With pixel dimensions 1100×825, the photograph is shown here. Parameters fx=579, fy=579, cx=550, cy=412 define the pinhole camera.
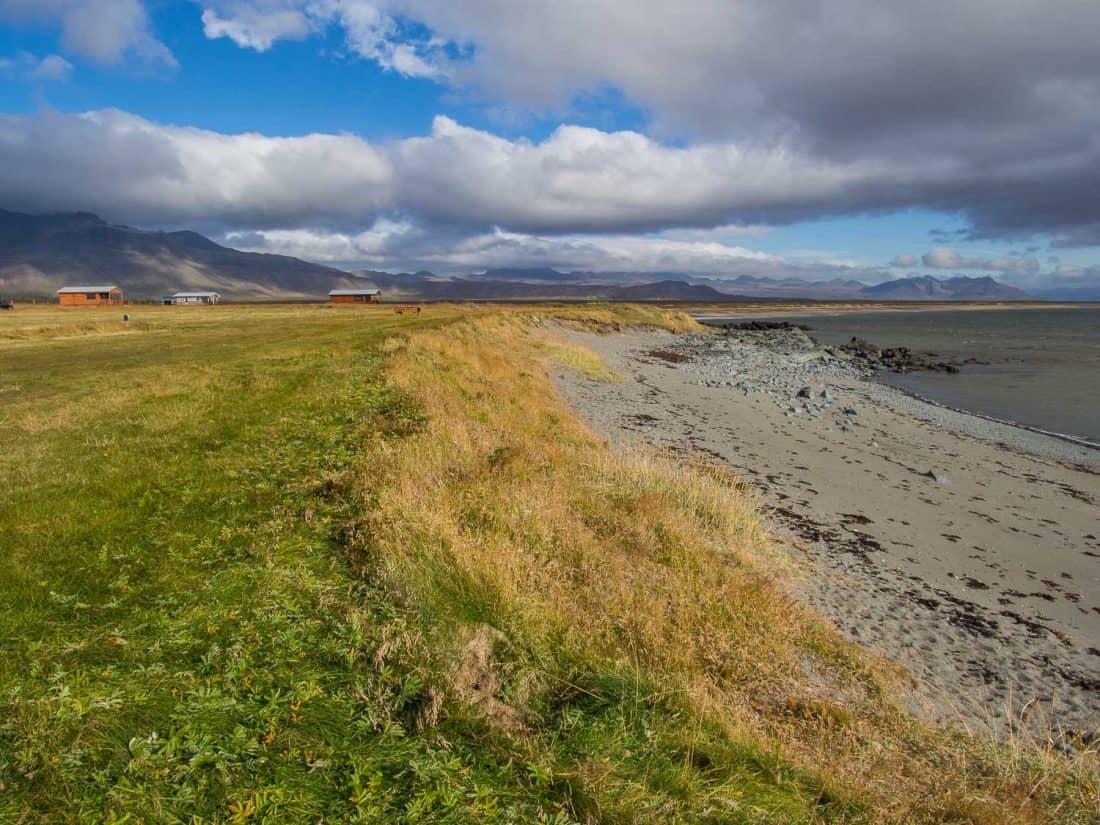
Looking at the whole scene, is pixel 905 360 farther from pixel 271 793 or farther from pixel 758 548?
pixel 271 793

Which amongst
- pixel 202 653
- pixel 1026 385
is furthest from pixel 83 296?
pixel 1026 385

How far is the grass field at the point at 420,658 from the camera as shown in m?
4.00

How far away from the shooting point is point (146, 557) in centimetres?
667

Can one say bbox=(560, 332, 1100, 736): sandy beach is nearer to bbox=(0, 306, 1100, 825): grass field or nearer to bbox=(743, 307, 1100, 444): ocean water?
bbox=(0, 306, 1100, 825): grass field

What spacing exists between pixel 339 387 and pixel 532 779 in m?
12.7

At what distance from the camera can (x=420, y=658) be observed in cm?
520

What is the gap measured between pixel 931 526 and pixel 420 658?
488 inches

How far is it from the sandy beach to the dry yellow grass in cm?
123

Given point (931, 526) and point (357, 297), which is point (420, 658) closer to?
point (931, 526)

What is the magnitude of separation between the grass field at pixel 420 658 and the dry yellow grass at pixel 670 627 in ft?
0.11

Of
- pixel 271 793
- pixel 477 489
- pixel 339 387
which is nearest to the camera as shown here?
pixel 271 793

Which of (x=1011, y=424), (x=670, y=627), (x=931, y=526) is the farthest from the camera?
(x=1011, y=424)

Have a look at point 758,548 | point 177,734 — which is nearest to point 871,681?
point 758,548

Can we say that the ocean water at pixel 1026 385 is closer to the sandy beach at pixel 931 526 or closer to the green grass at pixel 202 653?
the sandy beach at pixel 931 526
